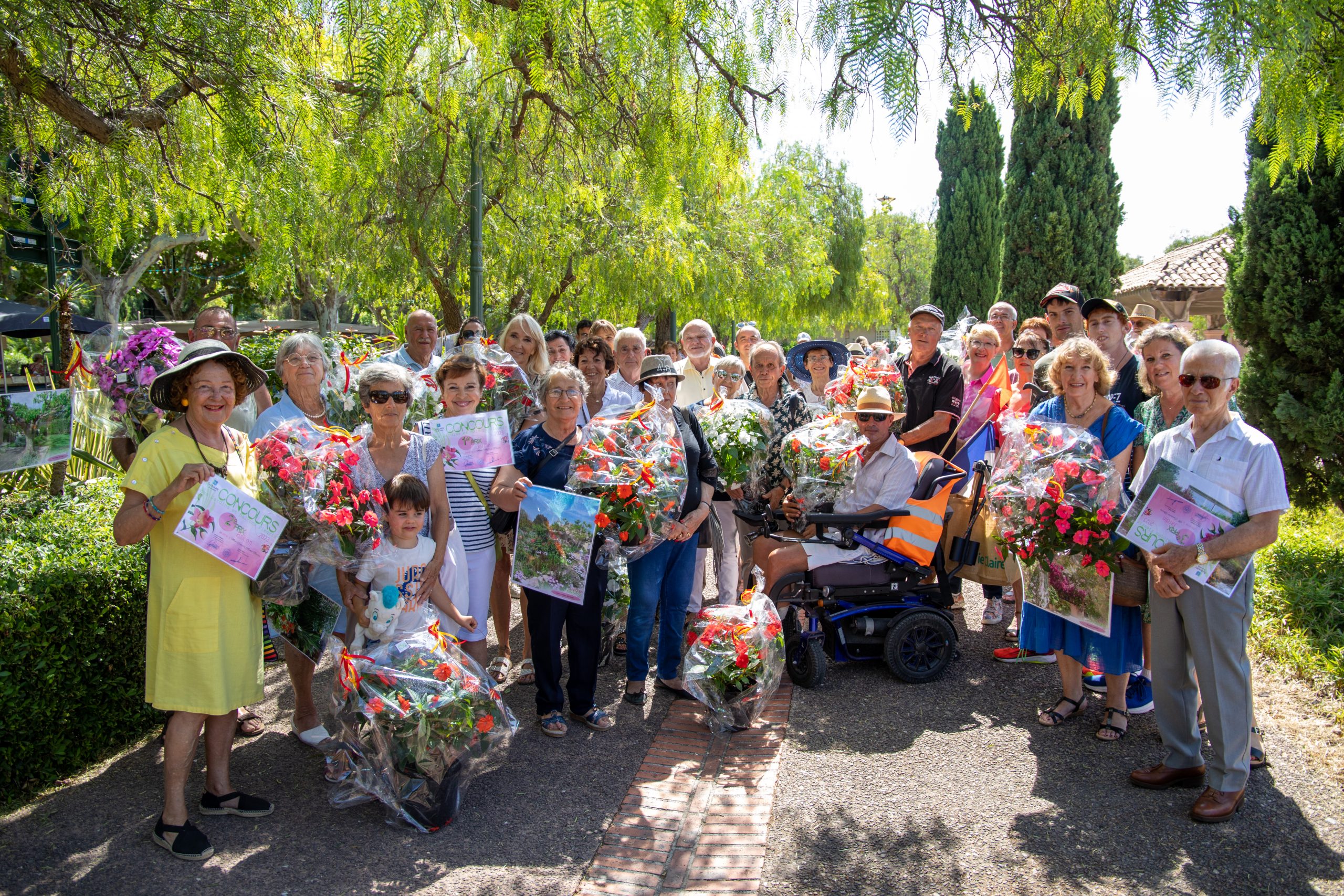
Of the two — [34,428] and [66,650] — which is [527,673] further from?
[34,428]

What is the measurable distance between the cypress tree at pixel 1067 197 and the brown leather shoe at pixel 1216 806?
1428cm

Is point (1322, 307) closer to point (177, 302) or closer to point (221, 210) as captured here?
point (221, 210)

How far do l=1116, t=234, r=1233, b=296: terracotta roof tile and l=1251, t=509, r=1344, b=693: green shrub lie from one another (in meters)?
11.8

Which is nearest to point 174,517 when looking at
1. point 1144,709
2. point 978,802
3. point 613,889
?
point 613,889

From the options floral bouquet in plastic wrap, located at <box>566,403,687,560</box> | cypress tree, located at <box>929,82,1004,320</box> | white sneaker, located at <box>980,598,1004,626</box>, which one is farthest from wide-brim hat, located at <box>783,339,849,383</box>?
cypress tree, located at <box>929,82,1004,320</box>

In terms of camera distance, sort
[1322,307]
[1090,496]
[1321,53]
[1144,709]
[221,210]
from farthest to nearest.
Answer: [1322,307] < [221,210] < [1144,709] < [1090,496] < [1321,53]

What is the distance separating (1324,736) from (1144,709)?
2.78 ft

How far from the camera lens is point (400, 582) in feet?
13.4

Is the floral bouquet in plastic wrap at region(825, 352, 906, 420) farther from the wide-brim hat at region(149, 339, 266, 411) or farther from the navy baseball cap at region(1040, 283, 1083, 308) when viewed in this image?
the wide-brim hat at region(149, 339, 266, 411)

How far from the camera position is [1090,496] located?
4449 mm

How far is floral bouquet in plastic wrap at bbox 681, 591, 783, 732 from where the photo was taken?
4785 mm

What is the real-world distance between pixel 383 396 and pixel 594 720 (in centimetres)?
211

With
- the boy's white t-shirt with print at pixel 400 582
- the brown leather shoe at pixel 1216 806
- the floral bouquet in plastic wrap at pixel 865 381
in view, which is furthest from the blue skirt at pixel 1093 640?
the boy's white t-shirt with print at pixel 400 582

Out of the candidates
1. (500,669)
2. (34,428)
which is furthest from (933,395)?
(34,428)
